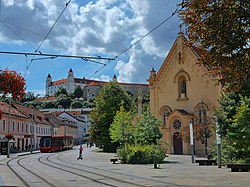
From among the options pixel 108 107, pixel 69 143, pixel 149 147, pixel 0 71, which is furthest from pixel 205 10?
pixel 69 143

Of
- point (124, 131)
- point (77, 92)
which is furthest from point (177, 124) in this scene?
point (77, 92)

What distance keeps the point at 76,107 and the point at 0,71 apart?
164092 millimetres

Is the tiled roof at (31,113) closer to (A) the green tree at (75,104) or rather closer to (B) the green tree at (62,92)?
(A) the green tree at (75,104)

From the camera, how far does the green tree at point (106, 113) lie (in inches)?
2393

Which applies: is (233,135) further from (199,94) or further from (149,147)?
(199,94)

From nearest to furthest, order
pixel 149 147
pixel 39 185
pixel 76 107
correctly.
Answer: pixel 39 185 < pixel 149 147 < pixel 76 107

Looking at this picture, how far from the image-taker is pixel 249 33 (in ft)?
31.9

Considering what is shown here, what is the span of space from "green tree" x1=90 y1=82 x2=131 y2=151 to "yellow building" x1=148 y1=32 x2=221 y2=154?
28.1ft

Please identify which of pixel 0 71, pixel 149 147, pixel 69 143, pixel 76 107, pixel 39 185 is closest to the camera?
pixel 0 71

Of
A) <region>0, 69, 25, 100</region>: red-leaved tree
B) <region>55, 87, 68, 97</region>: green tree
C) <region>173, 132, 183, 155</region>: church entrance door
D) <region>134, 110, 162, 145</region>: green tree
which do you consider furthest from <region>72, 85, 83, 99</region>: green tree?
<region>0, 69, 25, 100</region>: red-leaved tree

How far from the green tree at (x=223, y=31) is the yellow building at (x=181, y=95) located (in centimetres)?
3338

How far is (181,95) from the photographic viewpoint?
50.1m

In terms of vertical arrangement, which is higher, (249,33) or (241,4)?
(241,4)

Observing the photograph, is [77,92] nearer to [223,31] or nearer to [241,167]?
[241,167]
